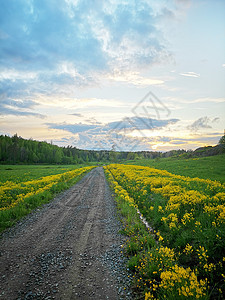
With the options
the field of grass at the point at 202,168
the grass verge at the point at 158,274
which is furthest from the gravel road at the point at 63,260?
the field of grass at the point at 202,168

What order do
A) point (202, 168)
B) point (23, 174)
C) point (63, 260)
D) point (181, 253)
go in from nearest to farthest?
point (181, 253) < point (63, 260) < point (202, 168) < point (23, 174)

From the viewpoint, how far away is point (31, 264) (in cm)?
570

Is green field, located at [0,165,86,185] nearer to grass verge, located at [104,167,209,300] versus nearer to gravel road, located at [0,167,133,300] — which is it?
gravel road, located at [0,167,133,300]

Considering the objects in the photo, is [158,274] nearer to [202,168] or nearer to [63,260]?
[63,260]

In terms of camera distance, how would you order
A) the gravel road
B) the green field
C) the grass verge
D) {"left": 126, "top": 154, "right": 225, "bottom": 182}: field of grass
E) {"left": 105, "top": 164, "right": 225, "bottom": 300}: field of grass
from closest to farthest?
the grass verge
{"left": 105, "top": 164, "right": 225, "bottom": 300}: field of grass
the gravel road
{"left": 126, "top": 154, "right": 225, "bottom": 182}: field of grass
the green field

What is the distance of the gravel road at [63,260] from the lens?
457cm

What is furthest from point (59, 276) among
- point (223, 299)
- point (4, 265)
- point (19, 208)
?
point (19, 208)

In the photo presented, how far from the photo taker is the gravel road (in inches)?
180

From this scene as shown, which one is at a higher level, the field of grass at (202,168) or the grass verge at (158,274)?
the field of grass at (202,168)

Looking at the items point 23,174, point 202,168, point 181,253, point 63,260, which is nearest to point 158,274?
point 181,253

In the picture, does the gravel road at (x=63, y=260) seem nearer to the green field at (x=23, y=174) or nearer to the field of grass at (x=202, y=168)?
the field of grass at (x=202, y=168)

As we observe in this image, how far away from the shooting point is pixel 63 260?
596 cm

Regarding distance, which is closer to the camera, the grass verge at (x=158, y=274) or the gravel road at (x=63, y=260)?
the grass verge at (x=158, y=274)

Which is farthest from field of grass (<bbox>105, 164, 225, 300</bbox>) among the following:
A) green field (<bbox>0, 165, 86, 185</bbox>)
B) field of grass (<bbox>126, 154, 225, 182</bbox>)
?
green field (<bbox>0, 165, 86, 185</bbox>)
